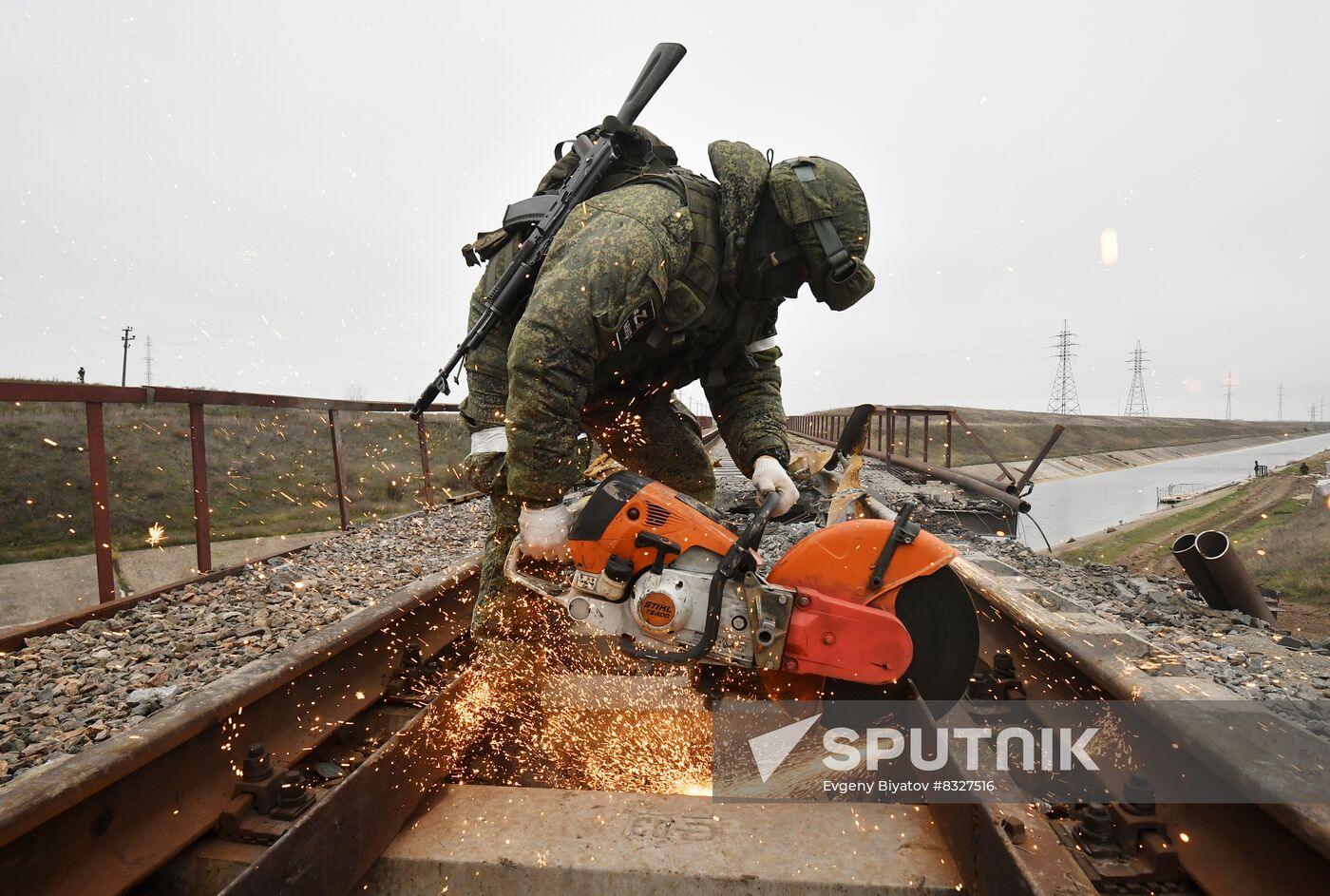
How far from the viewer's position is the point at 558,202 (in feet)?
9.70

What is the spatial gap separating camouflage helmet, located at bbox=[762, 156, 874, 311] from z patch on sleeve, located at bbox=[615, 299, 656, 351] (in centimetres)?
49

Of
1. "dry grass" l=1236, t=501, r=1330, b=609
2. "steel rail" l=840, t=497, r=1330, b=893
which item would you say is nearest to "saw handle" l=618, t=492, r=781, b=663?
"steel rail" l=840, t=497, r=1330, b=893

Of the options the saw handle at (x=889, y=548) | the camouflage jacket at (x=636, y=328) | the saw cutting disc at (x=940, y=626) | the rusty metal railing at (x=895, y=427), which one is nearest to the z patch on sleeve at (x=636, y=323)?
the camouflage jacket at (x=636, y=328)

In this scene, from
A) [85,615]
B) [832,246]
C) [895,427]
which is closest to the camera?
[832,246]

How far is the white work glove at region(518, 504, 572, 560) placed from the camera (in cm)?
236

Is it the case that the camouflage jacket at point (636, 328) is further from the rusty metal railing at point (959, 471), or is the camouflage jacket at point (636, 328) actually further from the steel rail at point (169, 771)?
the steel rail at point (169, 771)

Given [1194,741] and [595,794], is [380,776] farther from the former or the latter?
[1194,741]

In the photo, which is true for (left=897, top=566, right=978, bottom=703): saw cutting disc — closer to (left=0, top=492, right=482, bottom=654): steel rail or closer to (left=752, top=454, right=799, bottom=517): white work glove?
(left=752, top=454, right=799, bottom=517): white work glove

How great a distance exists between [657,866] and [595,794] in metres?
0.37

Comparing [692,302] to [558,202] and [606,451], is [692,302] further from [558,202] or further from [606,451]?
[606,451]

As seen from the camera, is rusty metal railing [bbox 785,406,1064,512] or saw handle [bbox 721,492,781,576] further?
rusty metal railing [bbox 785,406,1064,512]

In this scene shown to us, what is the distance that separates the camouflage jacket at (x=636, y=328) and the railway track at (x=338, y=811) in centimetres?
99

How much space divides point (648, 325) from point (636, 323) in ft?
→ 0.36

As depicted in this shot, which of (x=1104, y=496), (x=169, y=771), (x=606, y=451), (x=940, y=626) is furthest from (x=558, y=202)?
Result: (x=1104, y=496)
